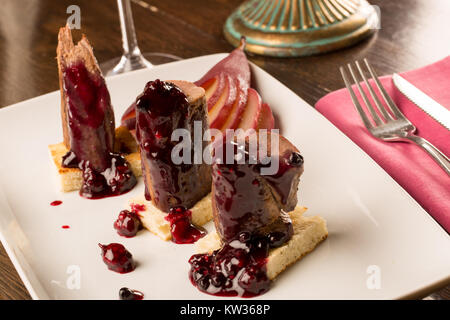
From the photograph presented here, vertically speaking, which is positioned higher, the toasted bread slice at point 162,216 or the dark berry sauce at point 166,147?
the dark berry sauce at point 166,147

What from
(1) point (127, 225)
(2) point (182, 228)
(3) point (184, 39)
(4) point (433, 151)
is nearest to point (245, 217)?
(2) point (182, 228)

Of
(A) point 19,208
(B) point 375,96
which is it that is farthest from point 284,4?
(A) point 19,208

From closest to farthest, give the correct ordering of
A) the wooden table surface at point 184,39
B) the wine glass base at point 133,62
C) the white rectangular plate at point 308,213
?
the white rectangular plate at point 308,213
the wooden table surface at point 184,39
the wine glass base at point 133,62

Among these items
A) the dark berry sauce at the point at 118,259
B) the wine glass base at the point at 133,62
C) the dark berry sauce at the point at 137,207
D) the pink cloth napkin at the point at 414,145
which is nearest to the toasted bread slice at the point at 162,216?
the dark berry sauce at the point at 137,207

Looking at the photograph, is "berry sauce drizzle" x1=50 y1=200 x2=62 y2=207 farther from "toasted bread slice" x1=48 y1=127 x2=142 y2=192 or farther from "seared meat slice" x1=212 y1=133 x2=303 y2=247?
"seared meat slice" x1=212 y1=133 x2=303 y2=247

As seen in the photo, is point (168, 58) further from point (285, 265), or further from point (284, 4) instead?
point (285, 265)

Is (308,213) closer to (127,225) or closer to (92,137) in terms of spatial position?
(127,225)

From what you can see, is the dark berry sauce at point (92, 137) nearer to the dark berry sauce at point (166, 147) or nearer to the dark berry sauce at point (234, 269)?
the dark berry sauce at point (166, 147)
